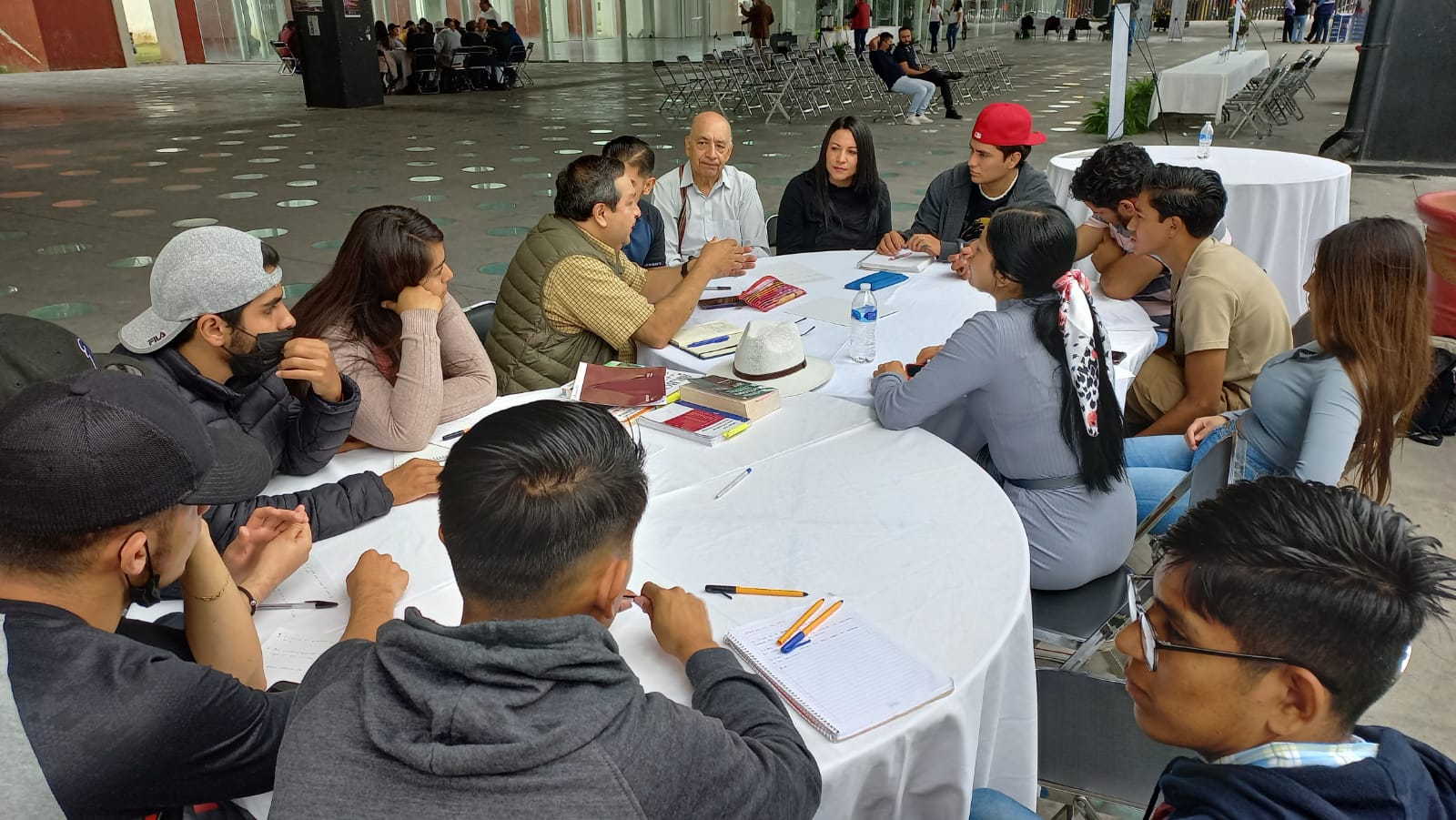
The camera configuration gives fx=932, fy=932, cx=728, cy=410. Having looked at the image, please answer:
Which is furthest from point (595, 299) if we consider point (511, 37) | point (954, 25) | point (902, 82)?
point (954, 25)

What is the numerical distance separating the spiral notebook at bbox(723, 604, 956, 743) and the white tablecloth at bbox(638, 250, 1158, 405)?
1.07 metres

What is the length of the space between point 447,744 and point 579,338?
2282 mm

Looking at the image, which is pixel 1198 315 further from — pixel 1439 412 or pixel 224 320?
pixel 224 320

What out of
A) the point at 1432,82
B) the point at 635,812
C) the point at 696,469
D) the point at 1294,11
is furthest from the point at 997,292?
the point at 1294,11

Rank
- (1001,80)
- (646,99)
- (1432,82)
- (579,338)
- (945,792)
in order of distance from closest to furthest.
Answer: (945,792)
(579,338)
(1432,82)
(646,99)
(1001,80)

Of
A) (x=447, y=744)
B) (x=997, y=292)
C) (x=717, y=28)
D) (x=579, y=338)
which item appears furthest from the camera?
(x=717, y=28)

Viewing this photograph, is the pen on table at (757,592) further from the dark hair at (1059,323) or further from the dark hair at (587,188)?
the dark hair at (587,188)

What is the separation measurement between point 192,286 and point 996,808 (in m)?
1.82

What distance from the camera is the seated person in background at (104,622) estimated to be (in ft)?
3.33

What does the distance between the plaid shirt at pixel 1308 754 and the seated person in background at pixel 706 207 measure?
3.58 meters

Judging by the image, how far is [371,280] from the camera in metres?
2.35

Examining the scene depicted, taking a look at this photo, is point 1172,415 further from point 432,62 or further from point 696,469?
point 432,62

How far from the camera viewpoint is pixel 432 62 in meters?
18.4

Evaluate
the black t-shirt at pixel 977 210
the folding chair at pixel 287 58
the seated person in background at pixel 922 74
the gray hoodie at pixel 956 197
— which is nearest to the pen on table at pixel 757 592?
the gray hoodie at pixel 956 197
